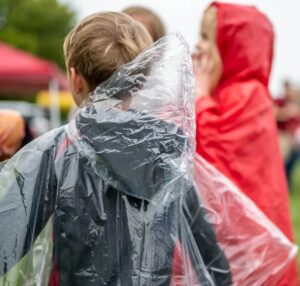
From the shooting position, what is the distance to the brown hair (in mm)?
2584

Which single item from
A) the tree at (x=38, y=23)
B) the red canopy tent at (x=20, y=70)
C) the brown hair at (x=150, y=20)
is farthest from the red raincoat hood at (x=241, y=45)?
the tree at (x=38, y=23)

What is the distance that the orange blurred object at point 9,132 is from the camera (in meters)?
1.99

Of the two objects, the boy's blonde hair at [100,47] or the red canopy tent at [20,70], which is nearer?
the boy's blonde hair at [100,47]

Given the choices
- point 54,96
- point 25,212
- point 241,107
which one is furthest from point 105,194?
point 54,96

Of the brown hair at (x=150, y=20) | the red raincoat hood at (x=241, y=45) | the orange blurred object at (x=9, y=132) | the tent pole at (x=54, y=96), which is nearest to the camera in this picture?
the orange blurred object at (x=9, y=132)

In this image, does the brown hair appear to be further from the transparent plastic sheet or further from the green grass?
the green grass

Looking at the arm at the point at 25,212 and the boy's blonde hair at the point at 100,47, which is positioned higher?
the boy's blonde hair at the point at 100,47

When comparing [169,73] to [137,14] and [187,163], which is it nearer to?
[187,163]

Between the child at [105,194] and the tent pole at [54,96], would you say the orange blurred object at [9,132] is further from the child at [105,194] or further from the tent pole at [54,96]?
the tent pole at [54,96]

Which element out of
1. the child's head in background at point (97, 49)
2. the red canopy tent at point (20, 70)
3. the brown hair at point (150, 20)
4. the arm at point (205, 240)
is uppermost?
the brown hair at point (150, 20)

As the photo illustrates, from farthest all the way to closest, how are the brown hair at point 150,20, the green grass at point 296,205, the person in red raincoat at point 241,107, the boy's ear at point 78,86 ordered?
the green grass at point 296,205 → the brown hair at point 150,20 → the person in red raincoat at point 241,107 → the boy's ear at point 78,86

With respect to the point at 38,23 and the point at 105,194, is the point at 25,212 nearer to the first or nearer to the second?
the point at 105,194

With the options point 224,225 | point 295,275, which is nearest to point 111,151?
point 224,225

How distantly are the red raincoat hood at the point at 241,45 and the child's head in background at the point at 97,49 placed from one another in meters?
0.78
